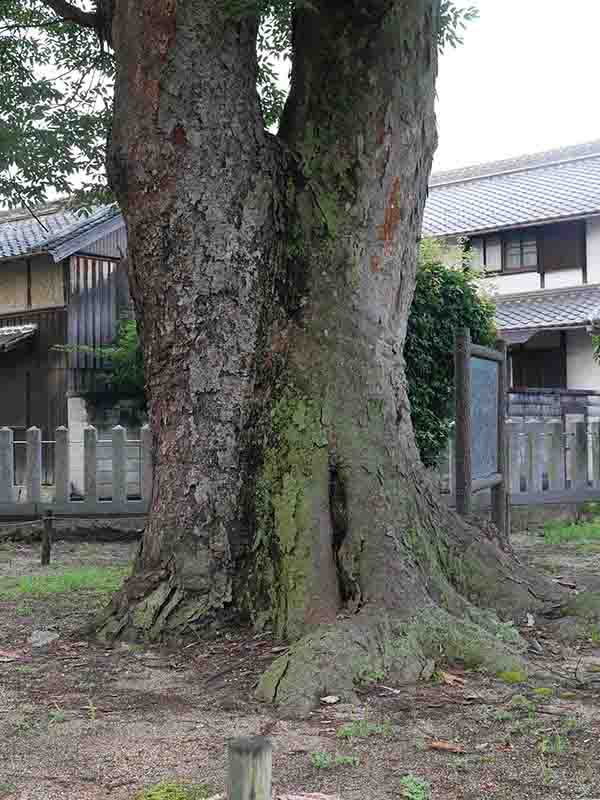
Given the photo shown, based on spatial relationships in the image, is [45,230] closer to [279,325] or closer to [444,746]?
[279,325]

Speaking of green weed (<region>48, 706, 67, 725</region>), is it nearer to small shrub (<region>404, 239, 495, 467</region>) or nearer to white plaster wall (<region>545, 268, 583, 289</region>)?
small shrub (<region>404, 239, 495, 467</region>)

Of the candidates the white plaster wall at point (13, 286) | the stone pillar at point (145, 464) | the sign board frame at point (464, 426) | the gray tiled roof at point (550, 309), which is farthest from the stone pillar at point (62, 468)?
the gray tiled roof at point (550, 309)

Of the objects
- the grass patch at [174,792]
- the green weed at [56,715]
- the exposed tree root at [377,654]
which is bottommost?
the green weed at [56,715]

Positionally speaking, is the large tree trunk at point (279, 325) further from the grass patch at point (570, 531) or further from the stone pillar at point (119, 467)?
the grass patch at point (570, 531)

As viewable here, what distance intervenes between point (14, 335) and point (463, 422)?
42.6 feet

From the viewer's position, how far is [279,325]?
5.51 metres

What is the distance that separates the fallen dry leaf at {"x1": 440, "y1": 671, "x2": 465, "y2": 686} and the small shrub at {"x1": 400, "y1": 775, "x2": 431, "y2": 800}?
1222 millimetres

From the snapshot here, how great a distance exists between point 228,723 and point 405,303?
3.03 metres

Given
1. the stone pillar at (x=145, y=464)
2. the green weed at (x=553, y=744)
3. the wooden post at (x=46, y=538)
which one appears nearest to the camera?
the green weed at (x=553, y=744)

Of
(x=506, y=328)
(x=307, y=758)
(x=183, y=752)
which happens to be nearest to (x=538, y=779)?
(x=307, y=758)

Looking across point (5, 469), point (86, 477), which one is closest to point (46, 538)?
point (86, 477)

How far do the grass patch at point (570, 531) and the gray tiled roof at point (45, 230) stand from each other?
8626 millimetres

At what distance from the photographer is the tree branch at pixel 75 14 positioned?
23.7 ft

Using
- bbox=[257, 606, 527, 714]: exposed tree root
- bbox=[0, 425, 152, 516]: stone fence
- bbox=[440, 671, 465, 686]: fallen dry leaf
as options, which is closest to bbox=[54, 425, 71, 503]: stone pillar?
bbox=[0, 425, 152, 516]: stone fence
